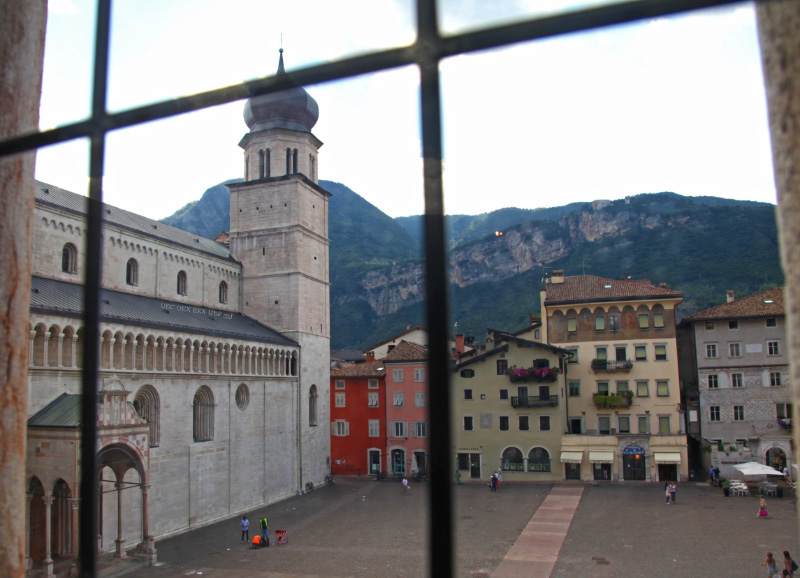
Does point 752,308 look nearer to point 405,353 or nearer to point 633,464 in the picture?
point 633,464

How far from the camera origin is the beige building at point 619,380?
4097 cm

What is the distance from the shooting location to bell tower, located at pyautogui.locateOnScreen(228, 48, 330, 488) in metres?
43.1

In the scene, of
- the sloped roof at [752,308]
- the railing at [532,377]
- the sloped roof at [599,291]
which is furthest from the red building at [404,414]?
the sloped roof at [752,308]

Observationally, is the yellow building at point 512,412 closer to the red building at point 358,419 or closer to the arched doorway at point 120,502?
the red building at point 358,419

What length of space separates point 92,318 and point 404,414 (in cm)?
4323

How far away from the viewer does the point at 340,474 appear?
48.2 m

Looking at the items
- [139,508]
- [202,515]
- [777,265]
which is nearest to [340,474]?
[202,515]

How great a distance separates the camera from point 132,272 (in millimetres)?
35656

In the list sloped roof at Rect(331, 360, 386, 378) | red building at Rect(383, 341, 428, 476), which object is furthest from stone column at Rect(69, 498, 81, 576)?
sloped roof at Rect(331, 360, 386, 378)

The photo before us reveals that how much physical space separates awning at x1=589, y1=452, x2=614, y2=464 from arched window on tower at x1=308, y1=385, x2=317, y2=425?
703 inches

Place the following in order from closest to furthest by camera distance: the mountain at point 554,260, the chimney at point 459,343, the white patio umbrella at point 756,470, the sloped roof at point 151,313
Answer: the sloped roof at point 151,313 < the white patio umbrella at point 756,470 < the chimney at point 459,343 < the mountain at point 554,260

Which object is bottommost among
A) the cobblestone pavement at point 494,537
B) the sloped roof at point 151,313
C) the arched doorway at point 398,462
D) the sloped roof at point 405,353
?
the cobblestone pavement at point 494,537

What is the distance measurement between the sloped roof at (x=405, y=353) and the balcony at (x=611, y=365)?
447 inches

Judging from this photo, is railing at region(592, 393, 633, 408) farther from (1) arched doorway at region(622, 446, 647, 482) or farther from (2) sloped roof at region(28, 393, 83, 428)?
(2) sloped roof at region(28, 393, 83, 428)
